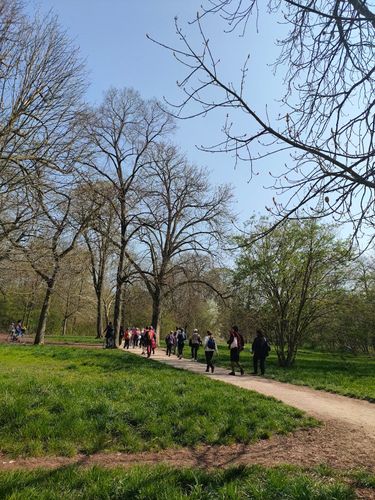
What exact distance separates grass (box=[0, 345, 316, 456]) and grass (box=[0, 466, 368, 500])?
115cm

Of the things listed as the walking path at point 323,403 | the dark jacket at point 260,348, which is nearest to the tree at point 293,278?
the dark jacket at point 260,348

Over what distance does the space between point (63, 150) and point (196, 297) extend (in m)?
22.3

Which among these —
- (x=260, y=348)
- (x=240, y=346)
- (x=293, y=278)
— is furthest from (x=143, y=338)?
(x=240, y=346)

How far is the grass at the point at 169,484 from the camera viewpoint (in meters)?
4.64

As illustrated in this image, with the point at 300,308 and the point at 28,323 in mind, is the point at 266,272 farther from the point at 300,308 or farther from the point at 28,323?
the point at 28,323

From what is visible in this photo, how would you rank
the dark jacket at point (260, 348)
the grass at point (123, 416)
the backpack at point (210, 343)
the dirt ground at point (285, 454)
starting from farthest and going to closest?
the backpack at point (210, 343) < the dark jacket at point (260, 348) < the grass at point (123, 416) < the dirt ground at point (285, 454)

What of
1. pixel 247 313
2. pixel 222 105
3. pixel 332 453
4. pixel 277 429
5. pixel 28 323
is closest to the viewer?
pixel 222 105

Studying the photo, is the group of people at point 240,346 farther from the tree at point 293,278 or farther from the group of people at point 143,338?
the group of people at point 143,338

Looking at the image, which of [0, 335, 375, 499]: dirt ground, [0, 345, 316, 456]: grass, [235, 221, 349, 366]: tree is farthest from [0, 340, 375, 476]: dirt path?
[235, 221, 349, 366]: tree

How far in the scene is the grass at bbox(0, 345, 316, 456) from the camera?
21.5ft

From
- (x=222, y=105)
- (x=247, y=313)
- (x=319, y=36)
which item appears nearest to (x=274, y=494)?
(x=222, y=105)

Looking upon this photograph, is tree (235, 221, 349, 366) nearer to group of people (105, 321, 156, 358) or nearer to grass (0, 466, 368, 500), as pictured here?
group of people (105, 321, 156, 358)

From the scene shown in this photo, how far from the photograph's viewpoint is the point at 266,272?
22.0 m

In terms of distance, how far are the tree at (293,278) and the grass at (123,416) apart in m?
11.7
